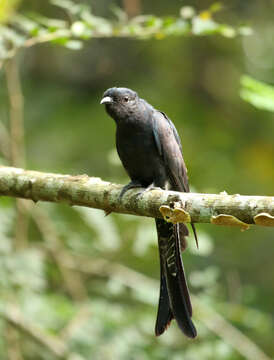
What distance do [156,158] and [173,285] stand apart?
0.91 m

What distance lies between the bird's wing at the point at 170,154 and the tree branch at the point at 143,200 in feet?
1.91

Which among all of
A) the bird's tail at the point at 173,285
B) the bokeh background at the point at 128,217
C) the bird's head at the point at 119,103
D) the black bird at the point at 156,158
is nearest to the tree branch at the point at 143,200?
the black bird at the point at 156,158

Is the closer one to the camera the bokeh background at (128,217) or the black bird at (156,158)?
the black bird at (156,158)

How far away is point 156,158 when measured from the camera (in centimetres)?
420

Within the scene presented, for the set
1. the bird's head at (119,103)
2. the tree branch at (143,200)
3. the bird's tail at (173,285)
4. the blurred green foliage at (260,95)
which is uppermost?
the bird's head at (119,103)

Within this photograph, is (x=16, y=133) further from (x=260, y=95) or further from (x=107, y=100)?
(x=260, y=95)

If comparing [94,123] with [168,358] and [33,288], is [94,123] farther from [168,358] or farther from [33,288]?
[168,358]

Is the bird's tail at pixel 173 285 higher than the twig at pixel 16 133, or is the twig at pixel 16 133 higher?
the twig at pixel 16 133

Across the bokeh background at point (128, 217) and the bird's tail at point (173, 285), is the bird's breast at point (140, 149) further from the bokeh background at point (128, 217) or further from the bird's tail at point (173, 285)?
the bokeh background at point (128, 217)

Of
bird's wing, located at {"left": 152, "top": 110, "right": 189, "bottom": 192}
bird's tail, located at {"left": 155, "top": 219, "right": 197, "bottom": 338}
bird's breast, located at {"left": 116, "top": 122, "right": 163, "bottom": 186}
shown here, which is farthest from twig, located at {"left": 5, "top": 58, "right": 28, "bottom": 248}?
bird's tail, located at {"left": 155, "top": 219, "right": 197, "bottom": 338}

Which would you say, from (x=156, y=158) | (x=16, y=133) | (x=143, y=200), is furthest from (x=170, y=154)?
(x=16, y=133)

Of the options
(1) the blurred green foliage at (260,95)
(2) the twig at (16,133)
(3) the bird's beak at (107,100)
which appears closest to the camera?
(1) the blurred green foliage at (260,95)

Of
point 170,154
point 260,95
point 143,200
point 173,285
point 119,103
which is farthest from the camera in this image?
point 119,103

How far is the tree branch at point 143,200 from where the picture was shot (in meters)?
2.85
